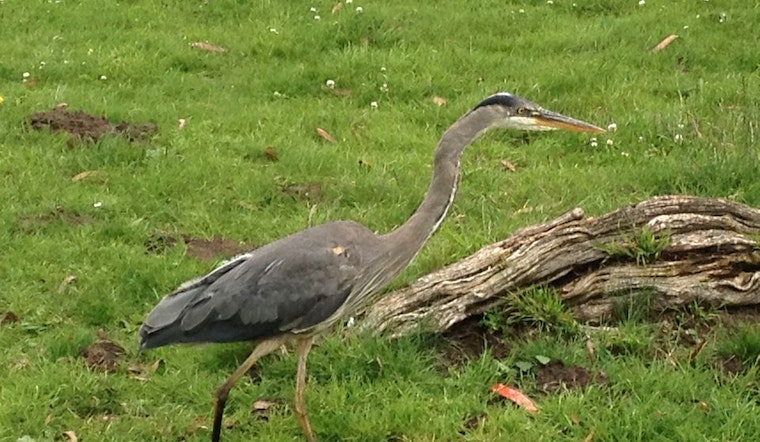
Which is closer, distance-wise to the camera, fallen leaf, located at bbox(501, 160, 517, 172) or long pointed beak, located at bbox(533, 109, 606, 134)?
long pointed beak, located at bbox(533, 109, 606, 134)

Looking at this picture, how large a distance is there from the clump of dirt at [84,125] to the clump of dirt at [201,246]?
1.56 m

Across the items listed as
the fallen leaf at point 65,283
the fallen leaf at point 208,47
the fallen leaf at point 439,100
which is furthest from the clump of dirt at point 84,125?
the fallen leaf at point 439,100

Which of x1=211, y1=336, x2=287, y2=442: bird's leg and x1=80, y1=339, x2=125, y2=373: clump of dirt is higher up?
x1=211, y1=336, x2=287, y2=442: bird's leg

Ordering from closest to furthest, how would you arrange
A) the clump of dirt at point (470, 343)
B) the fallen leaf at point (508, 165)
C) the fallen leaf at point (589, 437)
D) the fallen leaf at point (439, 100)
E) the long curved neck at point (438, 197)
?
the fallen leaf at point (589, 437) → the long curved neck at point (438, 197) → the clump of dirt at point (470, 343) → the fallen leaf at point (508, 165) → the fallen leaf at point (439, 100)

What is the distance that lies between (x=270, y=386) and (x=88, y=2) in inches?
262

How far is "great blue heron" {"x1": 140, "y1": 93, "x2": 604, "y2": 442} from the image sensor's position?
4.95 meters

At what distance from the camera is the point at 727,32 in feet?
33.2

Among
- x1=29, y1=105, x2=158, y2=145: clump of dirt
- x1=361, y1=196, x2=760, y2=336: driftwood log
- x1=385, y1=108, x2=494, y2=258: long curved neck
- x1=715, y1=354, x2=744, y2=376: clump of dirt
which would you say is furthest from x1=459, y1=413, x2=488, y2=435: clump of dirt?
x1=29, y1=105, x2=158, y2=145: clump of dirt

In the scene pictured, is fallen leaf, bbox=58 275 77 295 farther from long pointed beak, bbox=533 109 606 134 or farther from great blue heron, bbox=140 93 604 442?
long pointed beak, bbox=533 109 606 134

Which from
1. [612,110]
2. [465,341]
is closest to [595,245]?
[465,341]

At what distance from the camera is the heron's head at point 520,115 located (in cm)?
518

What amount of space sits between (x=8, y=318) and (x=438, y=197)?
2.60 metres

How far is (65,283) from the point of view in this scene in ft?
21.2

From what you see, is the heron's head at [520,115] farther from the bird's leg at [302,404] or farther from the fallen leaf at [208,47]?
the fallen leaf at [208,47]
